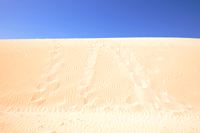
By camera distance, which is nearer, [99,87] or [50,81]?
[99,87]

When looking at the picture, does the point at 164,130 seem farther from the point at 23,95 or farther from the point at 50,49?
the point at 50,49

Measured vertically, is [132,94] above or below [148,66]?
below

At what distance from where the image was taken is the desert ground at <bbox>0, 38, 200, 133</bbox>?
794cm

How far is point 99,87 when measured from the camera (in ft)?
38.6

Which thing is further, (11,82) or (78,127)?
(11,82)

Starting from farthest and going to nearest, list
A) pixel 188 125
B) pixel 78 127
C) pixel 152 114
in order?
1. pixel 152 114
2. pixel 188 125
3. pixel 78 127

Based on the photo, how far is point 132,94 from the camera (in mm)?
11219

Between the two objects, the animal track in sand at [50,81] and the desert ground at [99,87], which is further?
the animal track in sand at [50,81]

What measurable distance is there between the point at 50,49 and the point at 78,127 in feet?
31.9

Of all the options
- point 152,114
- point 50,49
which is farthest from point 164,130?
point 50,49

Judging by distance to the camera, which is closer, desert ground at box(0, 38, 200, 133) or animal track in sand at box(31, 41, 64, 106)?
desert ground at box(0, 38, 200, 133)

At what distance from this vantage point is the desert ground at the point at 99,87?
26.1ft

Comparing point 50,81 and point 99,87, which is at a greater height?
point 50,81

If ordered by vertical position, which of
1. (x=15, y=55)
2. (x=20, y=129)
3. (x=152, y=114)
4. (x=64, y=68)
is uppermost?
(x=15, y=55)
